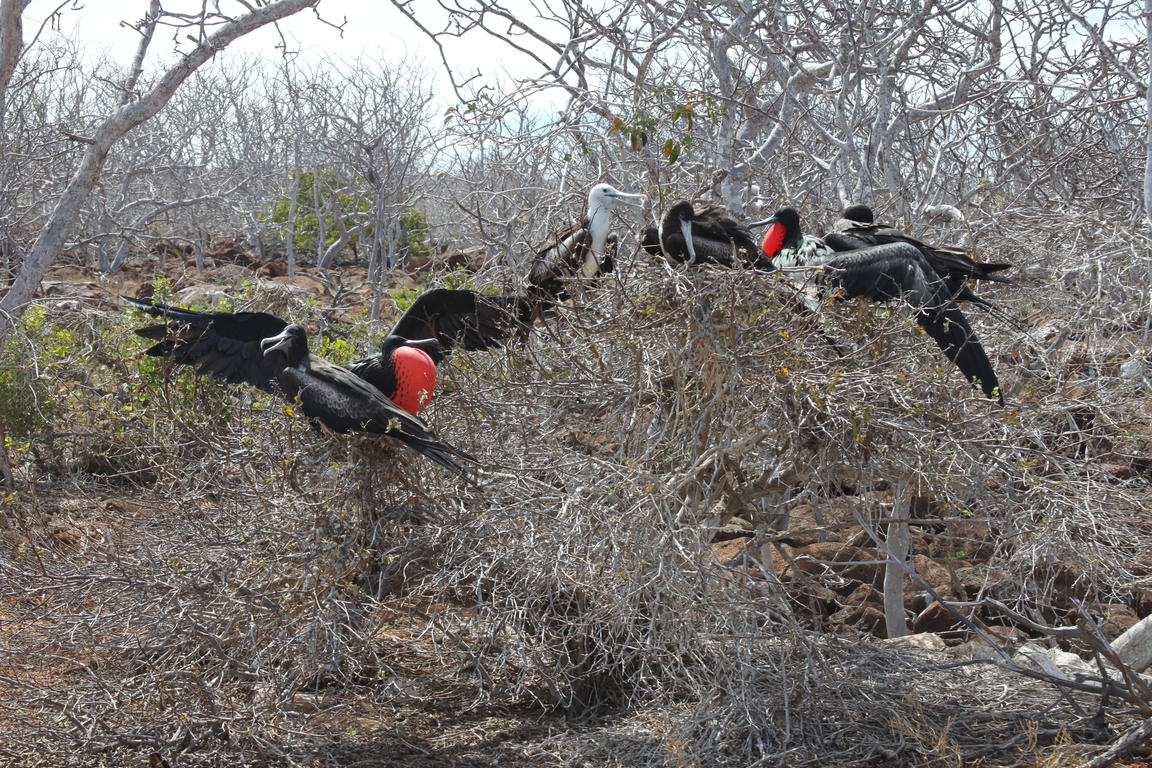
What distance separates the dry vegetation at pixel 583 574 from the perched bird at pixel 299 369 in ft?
0.48

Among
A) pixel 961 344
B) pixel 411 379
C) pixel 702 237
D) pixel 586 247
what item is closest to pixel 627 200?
pixel 586 247

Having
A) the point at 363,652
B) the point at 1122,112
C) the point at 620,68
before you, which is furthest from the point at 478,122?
the point at 1122,112

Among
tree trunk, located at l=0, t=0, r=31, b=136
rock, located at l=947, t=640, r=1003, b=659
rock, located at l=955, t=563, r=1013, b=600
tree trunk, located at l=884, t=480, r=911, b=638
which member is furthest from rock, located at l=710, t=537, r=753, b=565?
tree trunk, located at l=0, t=0, r=31, b=136

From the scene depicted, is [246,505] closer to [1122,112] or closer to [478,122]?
[478,122]

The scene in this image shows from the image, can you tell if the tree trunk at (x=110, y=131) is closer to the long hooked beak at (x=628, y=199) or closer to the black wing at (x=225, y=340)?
the black wing at (x=225, y=340)

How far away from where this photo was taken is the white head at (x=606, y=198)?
13.5ft

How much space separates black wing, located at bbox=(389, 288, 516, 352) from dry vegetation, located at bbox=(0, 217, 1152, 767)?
7.8 inches

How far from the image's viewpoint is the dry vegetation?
118 inches

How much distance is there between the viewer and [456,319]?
4012 mm

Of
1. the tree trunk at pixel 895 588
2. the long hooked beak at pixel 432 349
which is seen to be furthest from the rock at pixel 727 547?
the long hooked beak at pixel 432 349

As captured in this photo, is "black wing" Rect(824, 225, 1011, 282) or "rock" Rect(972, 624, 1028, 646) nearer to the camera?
"black wing" Rect(824, 225, 1011, 282)

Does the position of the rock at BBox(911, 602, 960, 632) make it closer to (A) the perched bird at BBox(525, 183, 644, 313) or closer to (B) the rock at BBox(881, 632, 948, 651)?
(B) the rock at BBox(881, 632, 948, 651)

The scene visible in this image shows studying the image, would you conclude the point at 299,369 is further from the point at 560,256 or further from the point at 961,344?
the point at 961,344

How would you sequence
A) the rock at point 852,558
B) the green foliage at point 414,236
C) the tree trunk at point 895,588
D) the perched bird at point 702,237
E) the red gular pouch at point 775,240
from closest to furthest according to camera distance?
the perched bird at point 702,237, the red gular pouch at point 775,240, the tree trunk at point 895,588, the rock at point 852,558, the green foliage at point 414,236
